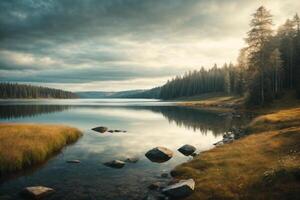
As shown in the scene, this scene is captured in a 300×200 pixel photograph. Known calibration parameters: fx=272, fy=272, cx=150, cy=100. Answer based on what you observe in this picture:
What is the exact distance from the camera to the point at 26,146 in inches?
1198

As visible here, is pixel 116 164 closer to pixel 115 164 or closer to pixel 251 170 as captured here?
pixel 115 164

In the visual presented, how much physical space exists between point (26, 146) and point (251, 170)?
77.5ft

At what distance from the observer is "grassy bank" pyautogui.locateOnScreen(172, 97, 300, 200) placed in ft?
60.4

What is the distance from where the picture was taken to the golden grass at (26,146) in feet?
87.0

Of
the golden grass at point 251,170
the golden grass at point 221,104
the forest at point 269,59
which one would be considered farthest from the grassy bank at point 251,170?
the golden grass at point 221,104

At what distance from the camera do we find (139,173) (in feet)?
85.3

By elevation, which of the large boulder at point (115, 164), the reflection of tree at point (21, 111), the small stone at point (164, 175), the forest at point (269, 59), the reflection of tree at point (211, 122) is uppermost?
the forest at point (269, 59)

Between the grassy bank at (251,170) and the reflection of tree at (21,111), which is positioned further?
the reflection of tree at (21,111)

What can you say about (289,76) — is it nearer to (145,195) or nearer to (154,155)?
(154,155)

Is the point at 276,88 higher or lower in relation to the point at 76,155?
higher

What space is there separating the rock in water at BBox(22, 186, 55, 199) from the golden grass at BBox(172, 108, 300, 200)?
10.6 m

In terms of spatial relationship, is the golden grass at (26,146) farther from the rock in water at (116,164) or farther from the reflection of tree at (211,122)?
the reflection of tree at (211,122)

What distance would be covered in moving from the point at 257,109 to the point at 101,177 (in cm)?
6296

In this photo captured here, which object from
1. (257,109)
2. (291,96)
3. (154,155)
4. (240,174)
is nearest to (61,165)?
(154,155)
